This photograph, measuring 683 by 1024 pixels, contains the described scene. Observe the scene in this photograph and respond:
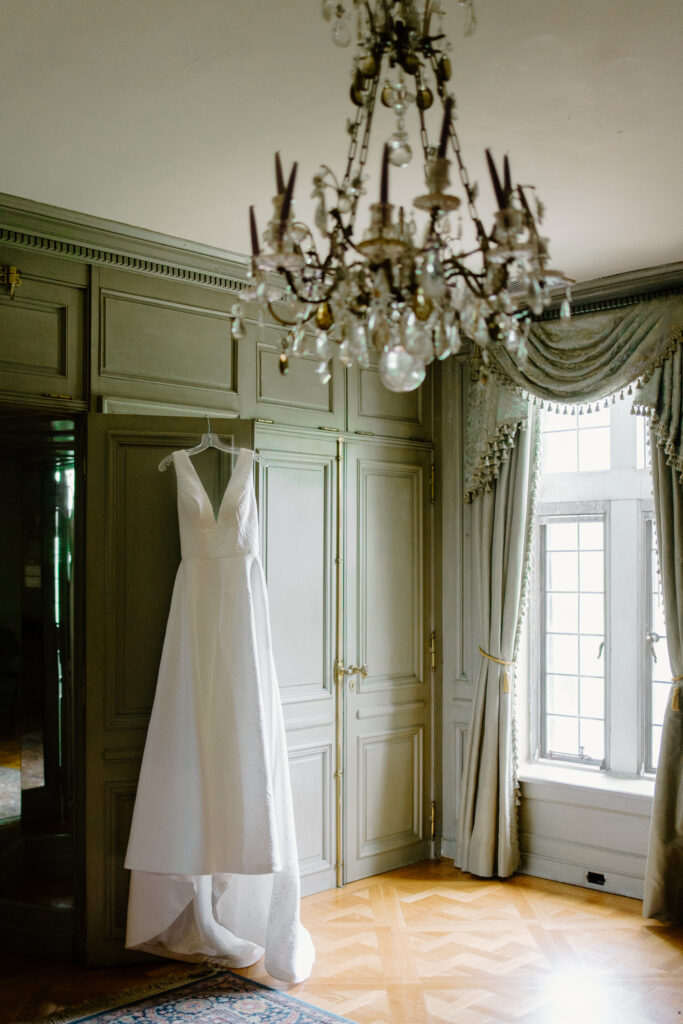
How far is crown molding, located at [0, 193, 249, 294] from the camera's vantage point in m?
3.51

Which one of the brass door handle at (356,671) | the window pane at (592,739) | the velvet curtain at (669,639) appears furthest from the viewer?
the window pane at (592,739)

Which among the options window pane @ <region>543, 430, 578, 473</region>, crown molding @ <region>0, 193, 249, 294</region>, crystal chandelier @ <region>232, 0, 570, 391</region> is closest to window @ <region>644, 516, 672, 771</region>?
window pane @ <region>543, 430, 578, 473</region>


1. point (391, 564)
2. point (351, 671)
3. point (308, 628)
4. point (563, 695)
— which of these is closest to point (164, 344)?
point (308, 628)

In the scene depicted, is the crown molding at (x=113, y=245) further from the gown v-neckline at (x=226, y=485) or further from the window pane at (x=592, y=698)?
the window pane at (x=592, y=698)

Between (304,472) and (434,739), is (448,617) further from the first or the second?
(304,472)

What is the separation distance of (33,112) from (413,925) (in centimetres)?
328

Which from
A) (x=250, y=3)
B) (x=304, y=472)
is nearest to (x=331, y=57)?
(x=250, y=3)

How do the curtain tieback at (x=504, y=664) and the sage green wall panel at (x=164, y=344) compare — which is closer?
the sage green wall panel at (x=164, y=344)

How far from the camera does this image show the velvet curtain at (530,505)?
4117 millimetres

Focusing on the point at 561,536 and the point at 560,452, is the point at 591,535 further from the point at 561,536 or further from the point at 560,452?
the point at 560,452

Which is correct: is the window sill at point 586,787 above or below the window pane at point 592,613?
below

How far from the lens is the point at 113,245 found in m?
3.78

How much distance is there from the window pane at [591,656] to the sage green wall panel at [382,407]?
130cm

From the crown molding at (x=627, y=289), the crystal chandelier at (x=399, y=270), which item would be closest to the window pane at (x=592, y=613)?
the crown molding at (x=627, y=289)
